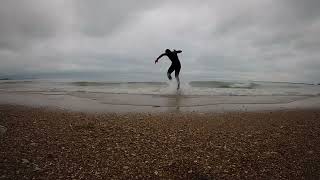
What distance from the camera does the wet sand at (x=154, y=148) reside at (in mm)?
5547

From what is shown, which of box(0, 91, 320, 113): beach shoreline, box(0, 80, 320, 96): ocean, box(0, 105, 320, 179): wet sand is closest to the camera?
box(0, 105, 320, 179): wet sand

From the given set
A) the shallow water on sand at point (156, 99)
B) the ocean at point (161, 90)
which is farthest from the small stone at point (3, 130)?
the ocean at point (161, 90)

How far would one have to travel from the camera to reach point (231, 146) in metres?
6.83

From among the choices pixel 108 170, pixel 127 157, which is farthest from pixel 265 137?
pixel 108 170

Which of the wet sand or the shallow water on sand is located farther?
the shallow water on sand

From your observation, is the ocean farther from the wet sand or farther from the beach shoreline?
the wet sand

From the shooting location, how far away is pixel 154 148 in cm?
656

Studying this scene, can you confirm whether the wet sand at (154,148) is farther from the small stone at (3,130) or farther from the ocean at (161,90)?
the ocean at (161,90)

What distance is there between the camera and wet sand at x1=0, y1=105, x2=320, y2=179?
A: 5.55 m

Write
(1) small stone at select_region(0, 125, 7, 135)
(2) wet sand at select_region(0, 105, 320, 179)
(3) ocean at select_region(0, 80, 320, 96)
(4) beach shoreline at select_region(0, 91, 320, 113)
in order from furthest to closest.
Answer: (3) ocean at select_region(0, 80, 320, 96) < (4) beach shoreline at select_region(0, 91, 320, 113) < (1) small stone at select_region(0, 125, 7, 135) < (2) wet sand at select_region(0, 105, 320, 179)

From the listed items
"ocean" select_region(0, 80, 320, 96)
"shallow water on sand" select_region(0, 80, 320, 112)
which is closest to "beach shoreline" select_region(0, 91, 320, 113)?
"shallow water on sand" select_region(0, 80, 320, 112)

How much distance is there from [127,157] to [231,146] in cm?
219

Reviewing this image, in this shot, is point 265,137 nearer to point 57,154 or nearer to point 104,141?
point 104,141

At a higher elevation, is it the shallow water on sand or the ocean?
the ocean
